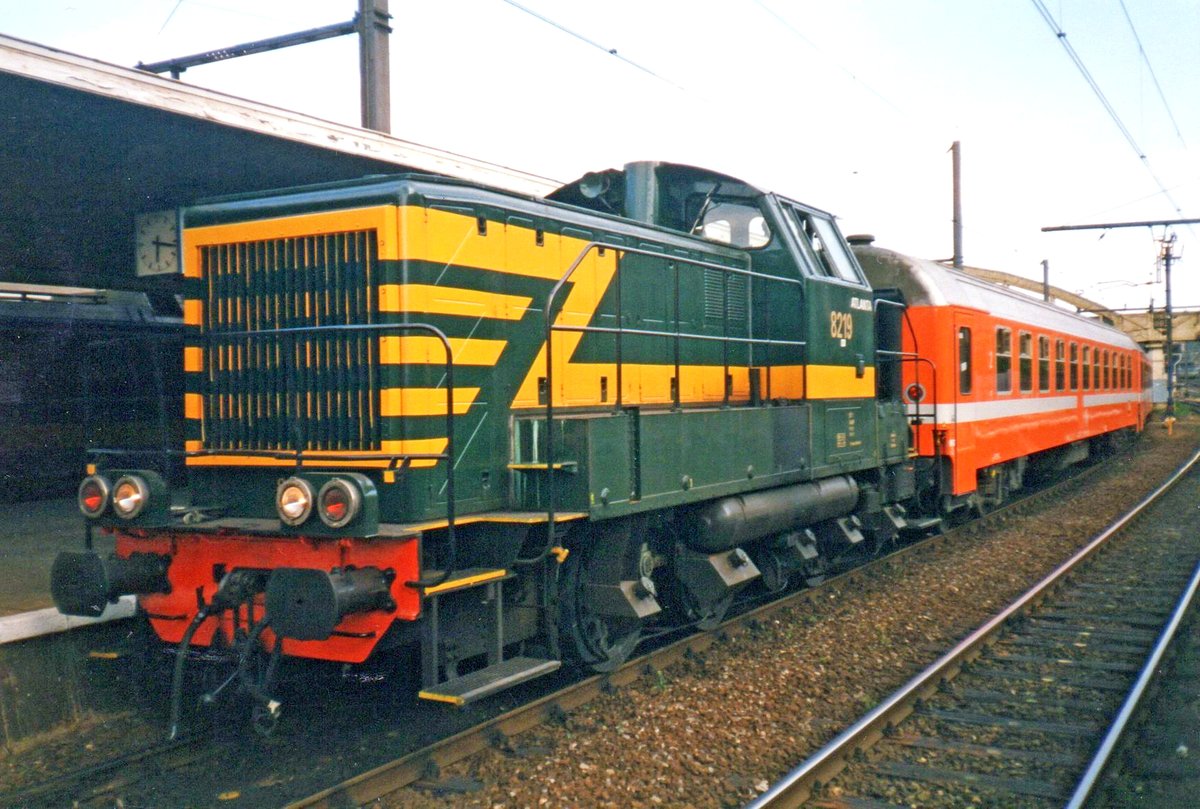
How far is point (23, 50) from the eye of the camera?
495 centimetres

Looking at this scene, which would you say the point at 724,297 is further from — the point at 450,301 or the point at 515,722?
the point at 515,722

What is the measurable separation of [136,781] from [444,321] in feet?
7.94

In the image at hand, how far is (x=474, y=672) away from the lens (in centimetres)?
439

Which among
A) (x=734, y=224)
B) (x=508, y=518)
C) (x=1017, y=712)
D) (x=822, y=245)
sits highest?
(x=734, y=224)

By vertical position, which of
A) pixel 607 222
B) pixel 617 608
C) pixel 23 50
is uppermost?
pixel 23 50

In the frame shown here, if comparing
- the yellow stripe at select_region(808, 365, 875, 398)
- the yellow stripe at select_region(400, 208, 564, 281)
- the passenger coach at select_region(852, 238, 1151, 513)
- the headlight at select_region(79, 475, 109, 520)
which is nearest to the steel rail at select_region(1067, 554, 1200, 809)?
the yellow stripe at select_region(808, 365, 875, 398)

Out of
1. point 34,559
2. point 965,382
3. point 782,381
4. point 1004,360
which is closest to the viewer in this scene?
point 34,559

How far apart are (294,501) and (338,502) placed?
218 mm

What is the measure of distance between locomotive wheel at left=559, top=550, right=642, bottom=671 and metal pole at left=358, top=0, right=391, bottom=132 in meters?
5.59

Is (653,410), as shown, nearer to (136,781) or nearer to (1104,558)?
(136,781)

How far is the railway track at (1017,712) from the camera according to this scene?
4164mm

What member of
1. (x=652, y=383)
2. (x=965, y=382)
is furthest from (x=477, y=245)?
(x=965, y=382)

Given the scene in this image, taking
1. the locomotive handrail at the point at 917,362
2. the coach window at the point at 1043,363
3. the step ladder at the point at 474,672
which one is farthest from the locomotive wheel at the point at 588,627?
the coach window at the point at 1043,363

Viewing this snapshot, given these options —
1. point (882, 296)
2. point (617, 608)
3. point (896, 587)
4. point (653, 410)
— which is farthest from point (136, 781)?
point (882, 296)
